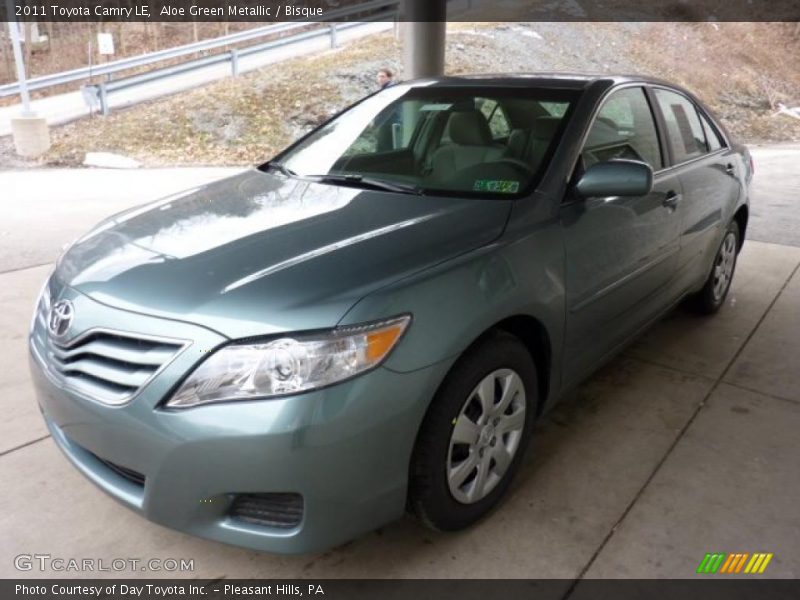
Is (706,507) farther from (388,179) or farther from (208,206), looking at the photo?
(208,206)

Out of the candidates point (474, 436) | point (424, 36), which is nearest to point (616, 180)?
point (474, 436)

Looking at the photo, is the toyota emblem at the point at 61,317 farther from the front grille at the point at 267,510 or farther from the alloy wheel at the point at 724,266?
the alloy wheel at the point at 724,266

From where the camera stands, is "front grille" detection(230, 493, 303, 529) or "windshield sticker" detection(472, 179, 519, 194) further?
"windshield sticker" detection(472, 179, 519, 194)

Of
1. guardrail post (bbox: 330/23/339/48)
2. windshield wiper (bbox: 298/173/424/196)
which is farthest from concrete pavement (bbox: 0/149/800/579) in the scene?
guardrail post (bbox: 330/23/339/48)

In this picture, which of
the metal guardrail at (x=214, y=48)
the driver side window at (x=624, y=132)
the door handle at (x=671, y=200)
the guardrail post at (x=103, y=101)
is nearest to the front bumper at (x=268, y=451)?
the driver side window at (x=624, y=132)

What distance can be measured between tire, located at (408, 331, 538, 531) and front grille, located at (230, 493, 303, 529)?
39cm

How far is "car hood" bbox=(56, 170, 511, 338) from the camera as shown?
1954 millimetres

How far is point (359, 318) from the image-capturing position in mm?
1924

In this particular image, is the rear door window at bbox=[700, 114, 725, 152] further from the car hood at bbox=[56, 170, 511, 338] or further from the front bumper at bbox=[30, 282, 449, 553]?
the front bumper at bbox=[30, 282, 449, 553]

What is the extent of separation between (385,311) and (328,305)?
0.54 ft

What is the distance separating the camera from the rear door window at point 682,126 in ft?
12.0

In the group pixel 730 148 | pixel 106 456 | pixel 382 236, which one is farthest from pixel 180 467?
pixel 730 148

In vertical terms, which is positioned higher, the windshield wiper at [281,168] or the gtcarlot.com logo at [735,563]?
the windshield wiper at [281,168]

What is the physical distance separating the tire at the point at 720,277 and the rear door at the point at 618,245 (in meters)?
0.81
